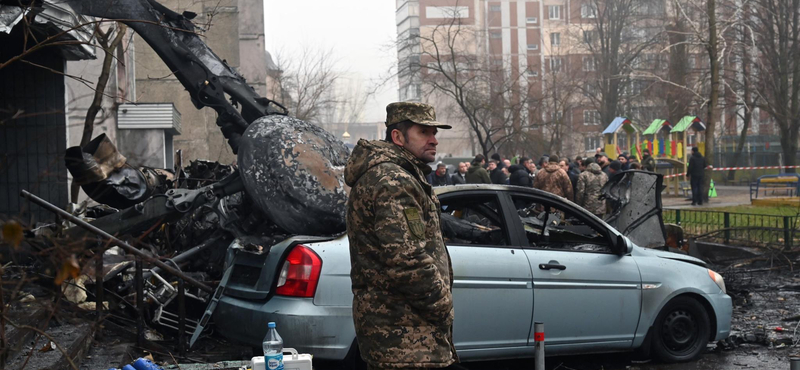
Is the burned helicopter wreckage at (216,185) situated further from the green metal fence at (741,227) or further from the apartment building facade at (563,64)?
the apartment building facade at (563,64)

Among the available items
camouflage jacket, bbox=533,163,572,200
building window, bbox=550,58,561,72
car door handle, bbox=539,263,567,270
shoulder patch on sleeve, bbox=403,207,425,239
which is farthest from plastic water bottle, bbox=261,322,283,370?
building window, bbox=550,58,561,72

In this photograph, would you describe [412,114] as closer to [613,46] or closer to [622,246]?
[622,246]

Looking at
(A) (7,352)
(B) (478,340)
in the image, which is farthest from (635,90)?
(A) (7,352)

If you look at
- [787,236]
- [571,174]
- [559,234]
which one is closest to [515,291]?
[559,234]

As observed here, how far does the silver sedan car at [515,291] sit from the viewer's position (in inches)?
229

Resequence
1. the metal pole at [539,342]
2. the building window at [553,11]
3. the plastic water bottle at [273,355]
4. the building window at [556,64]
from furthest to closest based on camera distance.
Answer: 1. the building window at [553,11]
2. the building window at [556,64]
3. the metal pole at [539,342]
4. the plastic water bottle at [273,355]

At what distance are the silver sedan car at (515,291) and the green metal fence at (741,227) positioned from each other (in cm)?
670

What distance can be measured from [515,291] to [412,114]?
9.37ft

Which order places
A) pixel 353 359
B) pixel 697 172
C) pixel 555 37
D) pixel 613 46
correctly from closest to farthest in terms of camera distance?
pixel 353 359 → pixel 697 172 → pixel 613 46 → pixel 555 37

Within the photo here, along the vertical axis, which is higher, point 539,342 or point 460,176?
point 460,176

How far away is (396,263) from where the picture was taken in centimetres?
353

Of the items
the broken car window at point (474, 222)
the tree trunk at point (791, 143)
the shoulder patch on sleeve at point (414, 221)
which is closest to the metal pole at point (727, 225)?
the broken car window at point (474, 222)

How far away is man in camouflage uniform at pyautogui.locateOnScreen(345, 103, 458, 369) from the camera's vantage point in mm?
3539

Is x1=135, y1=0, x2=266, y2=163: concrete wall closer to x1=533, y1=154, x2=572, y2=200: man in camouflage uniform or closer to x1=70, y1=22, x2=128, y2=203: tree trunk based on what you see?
x1=533, y1=154, x2=572, y2=200: man in camouflage uniform
